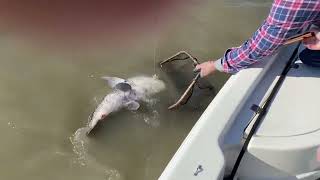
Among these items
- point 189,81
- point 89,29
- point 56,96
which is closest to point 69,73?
point 56,96

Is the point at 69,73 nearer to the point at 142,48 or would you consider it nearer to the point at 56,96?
the point at 56,96

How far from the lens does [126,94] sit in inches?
157

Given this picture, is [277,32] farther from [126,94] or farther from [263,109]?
[126,94]

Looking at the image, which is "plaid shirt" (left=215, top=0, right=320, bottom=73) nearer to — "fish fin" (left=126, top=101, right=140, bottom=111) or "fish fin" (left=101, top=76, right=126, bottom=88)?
"fish fin" (left=126, top=101, right=140, bottom=111)

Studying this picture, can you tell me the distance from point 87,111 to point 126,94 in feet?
1.08

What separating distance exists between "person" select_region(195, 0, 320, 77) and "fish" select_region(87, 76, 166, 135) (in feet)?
3.76

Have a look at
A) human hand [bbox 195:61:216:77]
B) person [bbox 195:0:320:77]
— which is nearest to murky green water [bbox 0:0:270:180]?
human hand [bbox 195:61:216:77]

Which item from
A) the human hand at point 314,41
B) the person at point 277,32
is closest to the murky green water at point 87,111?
the person at point 277,32

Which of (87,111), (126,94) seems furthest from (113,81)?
(87,111)

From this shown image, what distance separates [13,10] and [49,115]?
4.91ft

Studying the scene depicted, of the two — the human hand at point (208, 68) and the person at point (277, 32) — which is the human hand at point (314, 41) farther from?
the human hand at point (208, 68)

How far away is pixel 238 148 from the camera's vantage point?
261 cm

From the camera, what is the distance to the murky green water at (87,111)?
11.9ft

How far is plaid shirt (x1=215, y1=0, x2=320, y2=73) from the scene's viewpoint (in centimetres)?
249
